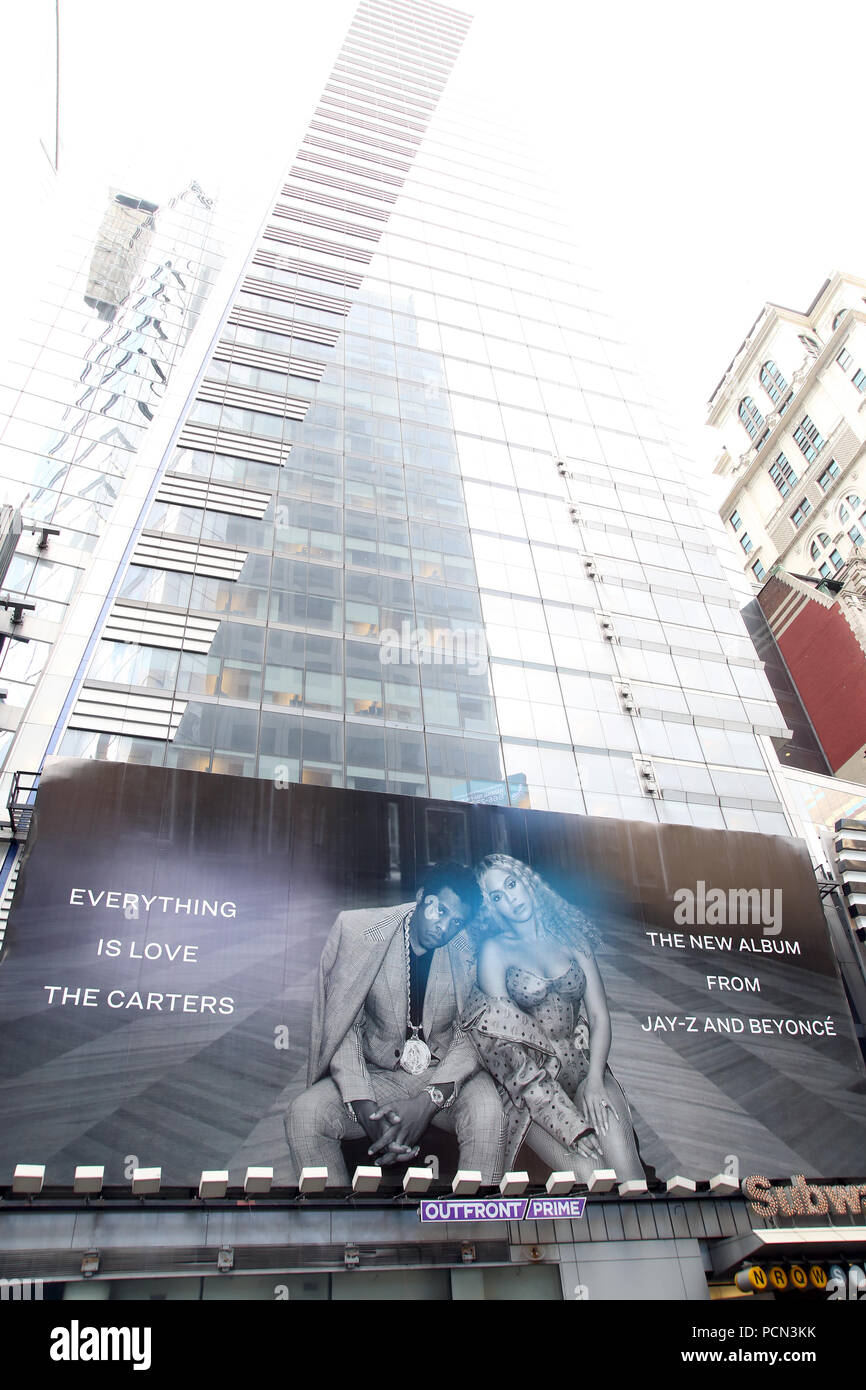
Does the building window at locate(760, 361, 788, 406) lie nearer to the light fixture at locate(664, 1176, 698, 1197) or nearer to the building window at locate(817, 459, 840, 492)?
the building window at locate(817, 459, 840, 492)

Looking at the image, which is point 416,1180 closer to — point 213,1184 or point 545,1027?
point 213,1184

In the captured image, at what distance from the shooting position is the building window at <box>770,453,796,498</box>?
225 feet

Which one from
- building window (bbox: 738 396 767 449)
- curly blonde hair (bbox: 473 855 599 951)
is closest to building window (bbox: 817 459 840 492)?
building window (bbox: 738 396 767 449)

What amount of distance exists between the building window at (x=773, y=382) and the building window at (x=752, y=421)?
1.74 m

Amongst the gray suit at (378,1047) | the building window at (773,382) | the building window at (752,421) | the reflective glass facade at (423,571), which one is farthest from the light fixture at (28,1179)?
the building window at (773,382)

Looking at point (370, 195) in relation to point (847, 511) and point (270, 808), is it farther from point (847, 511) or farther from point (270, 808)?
point (270, 808)

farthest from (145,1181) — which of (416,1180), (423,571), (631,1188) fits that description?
(423,571)

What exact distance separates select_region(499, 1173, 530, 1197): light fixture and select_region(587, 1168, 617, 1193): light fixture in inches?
64.2

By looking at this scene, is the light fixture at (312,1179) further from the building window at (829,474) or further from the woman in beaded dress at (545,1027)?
the building window at (829,474)

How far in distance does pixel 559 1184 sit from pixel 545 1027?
357 centimetres

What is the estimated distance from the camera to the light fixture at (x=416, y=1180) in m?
18.0

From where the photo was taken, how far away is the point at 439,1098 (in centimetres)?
1969

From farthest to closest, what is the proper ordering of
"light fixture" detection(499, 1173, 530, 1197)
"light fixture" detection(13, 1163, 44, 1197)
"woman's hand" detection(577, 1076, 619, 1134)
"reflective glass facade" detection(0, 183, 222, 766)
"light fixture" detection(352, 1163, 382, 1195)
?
"reflective glass facade" detection(0, 183, 222, 766) < "woman's hand" detection(577, 1076, 619, 1134) < "light fixture" detection(499, 1173, 530, 1197) < "light fixture" detection(352, 1163, 382, 1195) < "light fixture" detection(13, 1163, 44, 1197)
